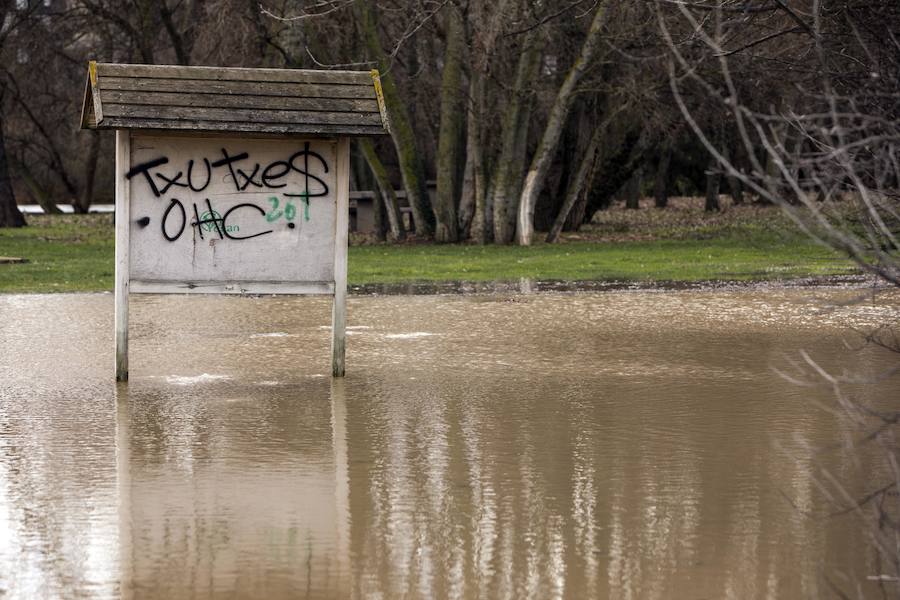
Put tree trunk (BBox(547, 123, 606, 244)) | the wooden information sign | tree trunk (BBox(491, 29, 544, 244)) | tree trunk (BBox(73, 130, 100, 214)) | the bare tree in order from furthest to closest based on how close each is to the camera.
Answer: tree trunk (BBox(73, 130, 100, 214))
tree trunk (BBox(547, 123, 606, 244))
tree trunk (BBox(491, 29, 544, 244))
the wooden information sign
the bare tree

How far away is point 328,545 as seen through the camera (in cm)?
625

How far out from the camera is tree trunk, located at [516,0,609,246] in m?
26.7

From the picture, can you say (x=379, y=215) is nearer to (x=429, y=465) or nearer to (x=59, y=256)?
(x=59, y=256)

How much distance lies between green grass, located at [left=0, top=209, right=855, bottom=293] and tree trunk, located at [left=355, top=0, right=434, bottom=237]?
1772mm

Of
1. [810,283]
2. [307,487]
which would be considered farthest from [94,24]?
[307,487]

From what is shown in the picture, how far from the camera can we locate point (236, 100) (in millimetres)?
10562

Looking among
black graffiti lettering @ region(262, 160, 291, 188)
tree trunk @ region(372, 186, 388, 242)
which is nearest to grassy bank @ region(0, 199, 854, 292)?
tree trunk @ region(372, 186, 388, 242)

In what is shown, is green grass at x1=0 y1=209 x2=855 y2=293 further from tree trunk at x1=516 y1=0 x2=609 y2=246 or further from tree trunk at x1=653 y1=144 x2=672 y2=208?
tree trunk at x1=653 y1=144 x2=672 y2=208

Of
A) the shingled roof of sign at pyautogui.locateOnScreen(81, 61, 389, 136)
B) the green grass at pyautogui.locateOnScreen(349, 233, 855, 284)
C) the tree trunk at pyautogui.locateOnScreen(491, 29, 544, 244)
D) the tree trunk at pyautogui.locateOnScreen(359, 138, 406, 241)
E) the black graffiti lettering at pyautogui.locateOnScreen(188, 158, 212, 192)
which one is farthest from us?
the tree trunk at pyautogui.locateOnScreen(359, 138, 406, 241)

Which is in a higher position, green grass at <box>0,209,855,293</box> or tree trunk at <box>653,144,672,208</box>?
tree trunk at <box>653,144,672,208</box>

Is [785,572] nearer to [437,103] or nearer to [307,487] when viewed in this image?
[307,487]

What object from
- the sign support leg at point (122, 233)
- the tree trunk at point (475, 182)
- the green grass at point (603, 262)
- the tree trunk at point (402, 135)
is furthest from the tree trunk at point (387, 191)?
the sign support leg at point (122, 233)

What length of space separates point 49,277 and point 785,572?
16723 mm

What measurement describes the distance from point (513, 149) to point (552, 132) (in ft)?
3.26
